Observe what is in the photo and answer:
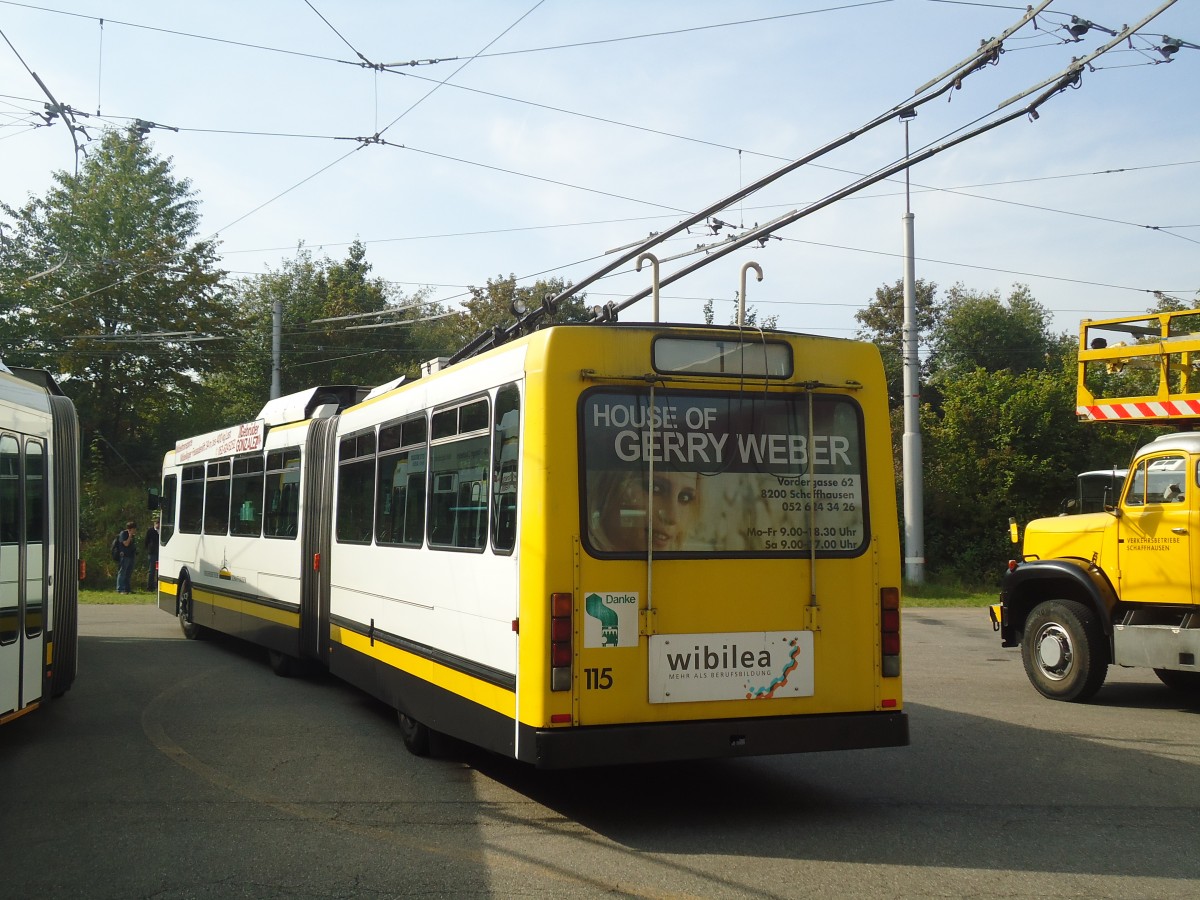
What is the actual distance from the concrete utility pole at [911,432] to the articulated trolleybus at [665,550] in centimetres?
1889

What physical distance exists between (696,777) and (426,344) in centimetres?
4722

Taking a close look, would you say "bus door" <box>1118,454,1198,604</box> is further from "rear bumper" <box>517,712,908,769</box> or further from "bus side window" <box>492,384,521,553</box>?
"bus side window" <box>492,384,521,553</box>

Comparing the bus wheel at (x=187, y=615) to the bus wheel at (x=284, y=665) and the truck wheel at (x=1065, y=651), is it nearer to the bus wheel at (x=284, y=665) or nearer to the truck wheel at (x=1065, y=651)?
the bus wheel at (x=284, y=665)

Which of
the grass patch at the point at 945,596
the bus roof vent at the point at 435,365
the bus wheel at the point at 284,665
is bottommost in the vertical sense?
the grass patch at the point at 945,596

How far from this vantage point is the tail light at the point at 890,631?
7.23 metres

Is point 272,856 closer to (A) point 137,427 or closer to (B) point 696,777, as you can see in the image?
(B) point 696,777

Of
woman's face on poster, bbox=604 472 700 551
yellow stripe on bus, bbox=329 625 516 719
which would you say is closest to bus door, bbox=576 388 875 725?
woman's face on poster, bbox=604 472 700 551

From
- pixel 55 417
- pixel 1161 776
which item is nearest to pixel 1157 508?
pixel 1161 776

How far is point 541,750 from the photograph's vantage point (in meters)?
6.52

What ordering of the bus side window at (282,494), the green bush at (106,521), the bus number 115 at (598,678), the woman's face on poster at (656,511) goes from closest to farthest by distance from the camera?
the bus number 115 at (598,678)
the woman's face on poster at (656,511)
the bus side window at (282,494)
the green bush at (106,521)

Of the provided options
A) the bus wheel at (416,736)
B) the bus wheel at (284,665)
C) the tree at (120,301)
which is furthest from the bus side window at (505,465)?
the tree at (120,301)

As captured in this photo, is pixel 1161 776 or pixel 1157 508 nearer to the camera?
pixel 1161 776

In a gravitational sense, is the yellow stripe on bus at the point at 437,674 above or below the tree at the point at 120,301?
below

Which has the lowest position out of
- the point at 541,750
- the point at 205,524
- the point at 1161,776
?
the point at 1161,776
